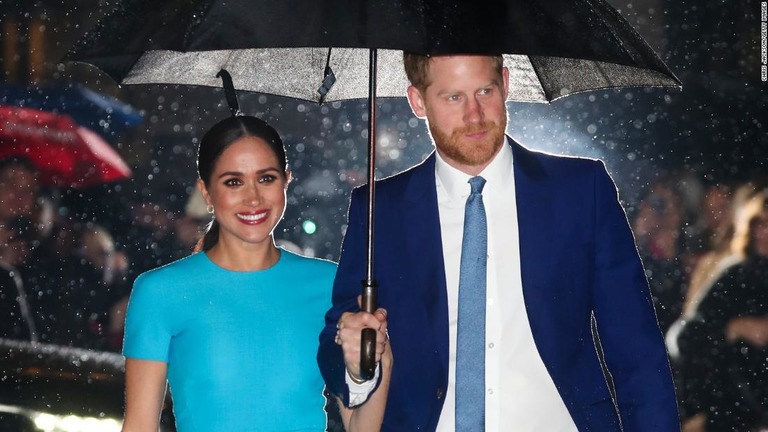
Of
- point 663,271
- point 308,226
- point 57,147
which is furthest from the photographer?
point 308,226

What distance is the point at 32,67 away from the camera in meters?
17.4

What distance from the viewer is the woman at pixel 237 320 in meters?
3.54

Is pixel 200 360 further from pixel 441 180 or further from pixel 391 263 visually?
pixel 441 180

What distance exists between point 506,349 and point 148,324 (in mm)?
1166

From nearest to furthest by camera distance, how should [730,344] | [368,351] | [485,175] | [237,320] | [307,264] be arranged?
[368,351] < [485,175] < [237,320] < [307,264] < [730,344]

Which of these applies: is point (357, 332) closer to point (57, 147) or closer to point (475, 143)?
point (475, 143)

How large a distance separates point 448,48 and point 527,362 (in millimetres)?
982

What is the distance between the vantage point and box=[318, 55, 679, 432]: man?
3180 mm

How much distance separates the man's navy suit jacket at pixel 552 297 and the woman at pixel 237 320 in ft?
0.71

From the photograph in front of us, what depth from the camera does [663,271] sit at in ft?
32.0

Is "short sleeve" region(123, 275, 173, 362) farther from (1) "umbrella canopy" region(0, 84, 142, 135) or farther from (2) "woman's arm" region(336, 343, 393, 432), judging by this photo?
(1) "umbrella canopy" region(0, 84, 142, 135)

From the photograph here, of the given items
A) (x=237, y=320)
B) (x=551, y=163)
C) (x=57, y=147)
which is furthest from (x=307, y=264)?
(x=57, y=147)

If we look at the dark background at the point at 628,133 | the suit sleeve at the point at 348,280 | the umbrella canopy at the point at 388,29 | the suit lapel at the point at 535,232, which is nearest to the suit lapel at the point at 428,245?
the suit sleeve at the point at 348,280

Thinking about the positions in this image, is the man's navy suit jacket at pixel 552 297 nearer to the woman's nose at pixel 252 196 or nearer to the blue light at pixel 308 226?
the woman's nose at pixel 252 196
